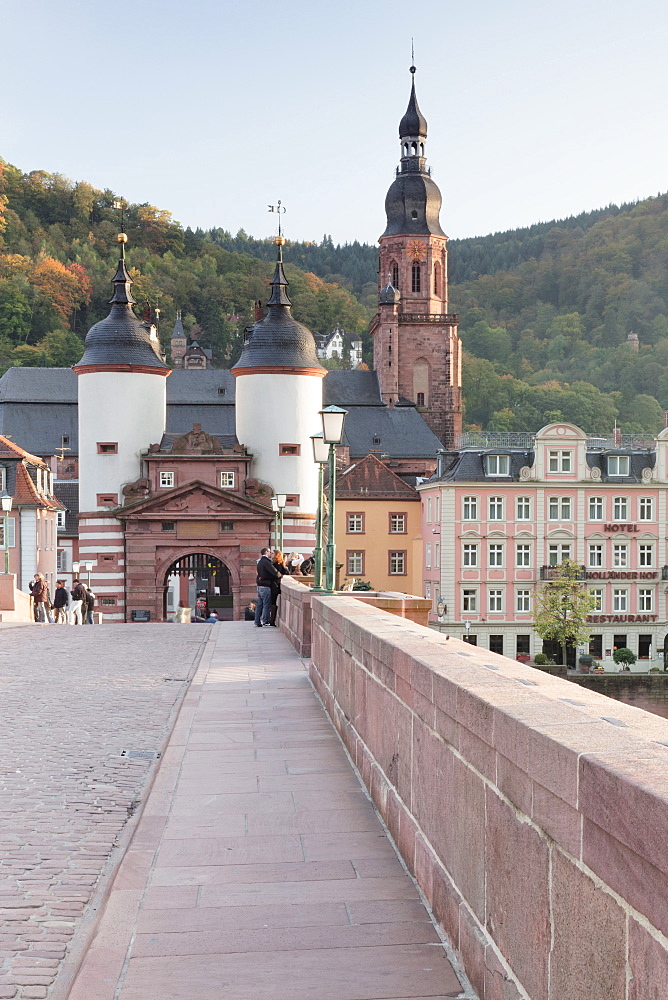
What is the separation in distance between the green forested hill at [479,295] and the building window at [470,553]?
61.2 meters

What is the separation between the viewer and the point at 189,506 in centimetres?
5269

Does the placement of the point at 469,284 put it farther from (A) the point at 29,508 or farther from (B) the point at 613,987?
(B) the point at 613,987

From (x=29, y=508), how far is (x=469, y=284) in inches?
4190

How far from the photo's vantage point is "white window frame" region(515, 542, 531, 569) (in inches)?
2638

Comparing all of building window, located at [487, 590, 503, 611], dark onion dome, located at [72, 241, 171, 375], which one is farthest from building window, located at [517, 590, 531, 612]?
dark onion dome, located at [72, 241, 171, 375]

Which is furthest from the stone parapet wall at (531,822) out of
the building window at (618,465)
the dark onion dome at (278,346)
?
the building window at (618,465)

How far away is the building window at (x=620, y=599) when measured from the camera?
67.5 meters

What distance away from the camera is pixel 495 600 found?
66.7 m

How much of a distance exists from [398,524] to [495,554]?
24.2 ft

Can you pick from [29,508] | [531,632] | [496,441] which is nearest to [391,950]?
[29,508]

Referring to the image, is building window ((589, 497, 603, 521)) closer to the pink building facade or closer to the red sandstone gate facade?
the pink building facade

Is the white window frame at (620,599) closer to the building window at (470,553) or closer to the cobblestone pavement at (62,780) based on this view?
the building window at (470,553)

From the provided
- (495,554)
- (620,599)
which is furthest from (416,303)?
(620,599)

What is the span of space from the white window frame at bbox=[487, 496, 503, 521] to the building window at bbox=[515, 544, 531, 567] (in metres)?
2.05
